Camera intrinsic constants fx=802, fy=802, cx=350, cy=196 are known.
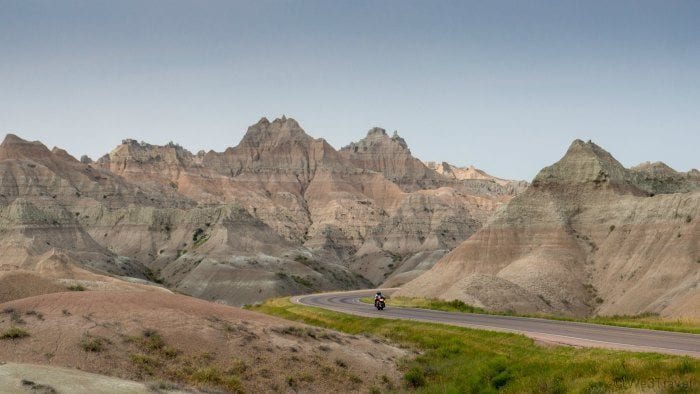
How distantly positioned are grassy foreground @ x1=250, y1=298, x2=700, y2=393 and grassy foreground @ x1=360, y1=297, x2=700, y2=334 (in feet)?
29.8

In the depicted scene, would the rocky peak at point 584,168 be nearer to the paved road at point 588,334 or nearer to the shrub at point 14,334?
the paved road at point 588,334

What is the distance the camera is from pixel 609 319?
50.8 meters

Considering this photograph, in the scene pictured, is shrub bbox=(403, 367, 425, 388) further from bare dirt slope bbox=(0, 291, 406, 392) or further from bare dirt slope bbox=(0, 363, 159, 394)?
bare dirt slope bbox=(0, 363, 159, 394)

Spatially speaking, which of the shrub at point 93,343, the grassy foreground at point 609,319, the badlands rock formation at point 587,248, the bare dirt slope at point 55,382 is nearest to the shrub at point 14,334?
the shrub at point 93,343

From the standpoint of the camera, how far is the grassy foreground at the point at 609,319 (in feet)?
→ 133

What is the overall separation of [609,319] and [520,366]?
80.9 feet

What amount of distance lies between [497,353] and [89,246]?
151 metres

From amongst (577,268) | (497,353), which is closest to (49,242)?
(577,268)

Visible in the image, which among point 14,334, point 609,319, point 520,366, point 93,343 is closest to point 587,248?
point 609,319

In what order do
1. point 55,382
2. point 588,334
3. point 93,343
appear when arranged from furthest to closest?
point 588,334 → point 93,343 → point 55,382

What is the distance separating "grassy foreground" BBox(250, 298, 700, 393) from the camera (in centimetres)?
2308

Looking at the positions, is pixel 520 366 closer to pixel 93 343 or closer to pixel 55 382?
pixel 93 343

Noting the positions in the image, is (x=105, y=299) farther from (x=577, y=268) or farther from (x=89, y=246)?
(x=89, y=246)

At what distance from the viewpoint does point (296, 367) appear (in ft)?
101
